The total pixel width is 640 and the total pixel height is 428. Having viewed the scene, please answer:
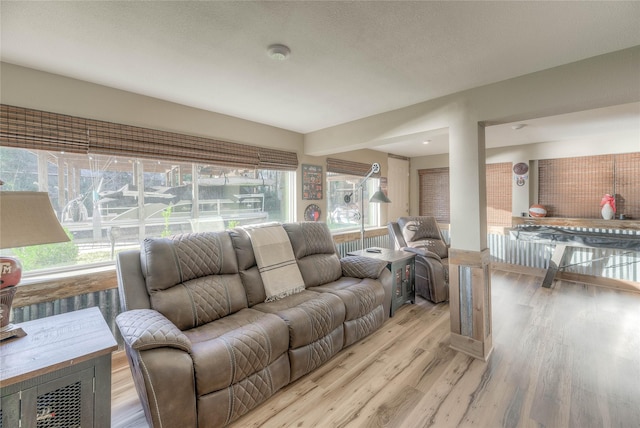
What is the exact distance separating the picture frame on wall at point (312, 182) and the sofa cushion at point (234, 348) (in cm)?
223

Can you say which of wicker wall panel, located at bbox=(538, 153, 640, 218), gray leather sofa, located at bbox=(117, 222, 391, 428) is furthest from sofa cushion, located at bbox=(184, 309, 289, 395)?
wicker wall panel, located at bbox=(538, 153, 640, 218)

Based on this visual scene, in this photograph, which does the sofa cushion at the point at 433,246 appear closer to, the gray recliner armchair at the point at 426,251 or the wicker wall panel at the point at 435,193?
the gray recliner armchair at the point at 426,251

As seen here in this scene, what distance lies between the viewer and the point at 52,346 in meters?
1.34

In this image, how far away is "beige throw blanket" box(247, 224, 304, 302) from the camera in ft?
8.11

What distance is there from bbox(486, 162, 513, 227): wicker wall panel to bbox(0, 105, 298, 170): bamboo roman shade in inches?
172

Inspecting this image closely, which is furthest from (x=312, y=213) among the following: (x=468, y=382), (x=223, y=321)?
(x=468, y=382)

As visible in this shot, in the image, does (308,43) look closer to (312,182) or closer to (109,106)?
(109,106)

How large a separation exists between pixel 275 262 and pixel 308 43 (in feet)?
5.89

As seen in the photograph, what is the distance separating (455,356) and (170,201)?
10.1 ft

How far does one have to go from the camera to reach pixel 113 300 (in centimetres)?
231

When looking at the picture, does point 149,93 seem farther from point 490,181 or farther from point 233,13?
point 490,181

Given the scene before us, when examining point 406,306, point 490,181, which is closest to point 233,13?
point 406,306

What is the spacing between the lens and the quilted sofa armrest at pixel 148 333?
4.55 ft

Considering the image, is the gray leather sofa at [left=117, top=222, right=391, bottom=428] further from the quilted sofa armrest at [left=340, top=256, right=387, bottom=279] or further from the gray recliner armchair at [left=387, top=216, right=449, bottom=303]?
the gray recliner armchair at [left=387, top=216, right=449, bottom=303]
